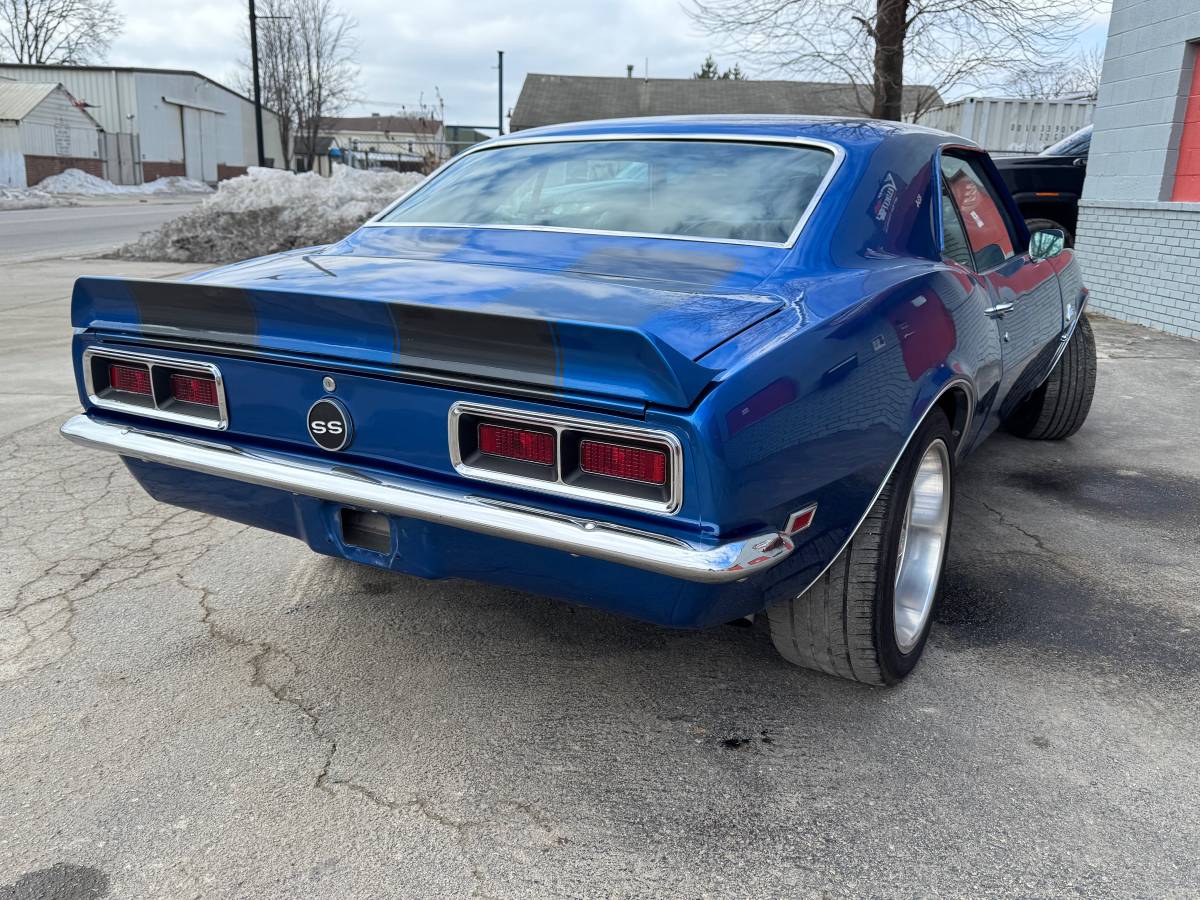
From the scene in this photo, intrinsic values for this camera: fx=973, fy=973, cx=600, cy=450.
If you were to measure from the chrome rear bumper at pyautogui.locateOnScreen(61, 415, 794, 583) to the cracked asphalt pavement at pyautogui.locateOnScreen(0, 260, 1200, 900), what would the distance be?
2.02 ft

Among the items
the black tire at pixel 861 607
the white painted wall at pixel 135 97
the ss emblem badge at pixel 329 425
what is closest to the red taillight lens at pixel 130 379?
the ss emblem badge at pixel 329 425

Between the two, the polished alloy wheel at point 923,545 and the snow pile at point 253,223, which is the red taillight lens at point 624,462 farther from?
the snow pile at point 253,223

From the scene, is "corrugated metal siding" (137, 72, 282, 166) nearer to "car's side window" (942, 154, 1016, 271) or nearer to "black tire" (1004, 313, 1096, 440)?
"black tire" (1004, 313, 1096, 440)

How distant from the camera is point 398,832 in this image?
2066mm

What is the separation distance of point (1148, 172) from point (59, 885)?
33.1 feet

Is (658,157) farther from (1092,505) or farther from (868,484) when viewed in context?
(1092,505)

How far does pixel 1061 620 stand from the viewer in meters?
3.12

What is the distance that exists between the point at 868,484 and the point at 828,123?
1435 mm

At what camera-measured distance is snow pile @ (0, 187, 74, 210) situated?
30.6m

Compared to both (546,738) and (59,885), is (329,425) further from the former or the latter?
(59,885)

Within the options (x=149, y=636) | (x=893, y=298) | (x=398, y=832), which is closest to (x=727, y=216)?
(x=893, y=298)

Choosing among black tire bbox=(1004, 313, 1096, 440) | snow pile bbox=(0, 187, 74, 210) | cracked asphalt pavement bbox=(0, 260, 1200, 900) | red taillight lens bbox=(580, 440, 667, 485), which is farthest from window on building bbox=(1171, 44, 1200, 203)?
snow pile bbox=(0, 187, 74, 210)

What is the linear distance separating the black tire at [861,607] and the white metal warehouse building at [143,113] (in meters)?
56.7

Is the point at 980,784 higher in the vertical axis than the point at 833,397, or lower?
lower
